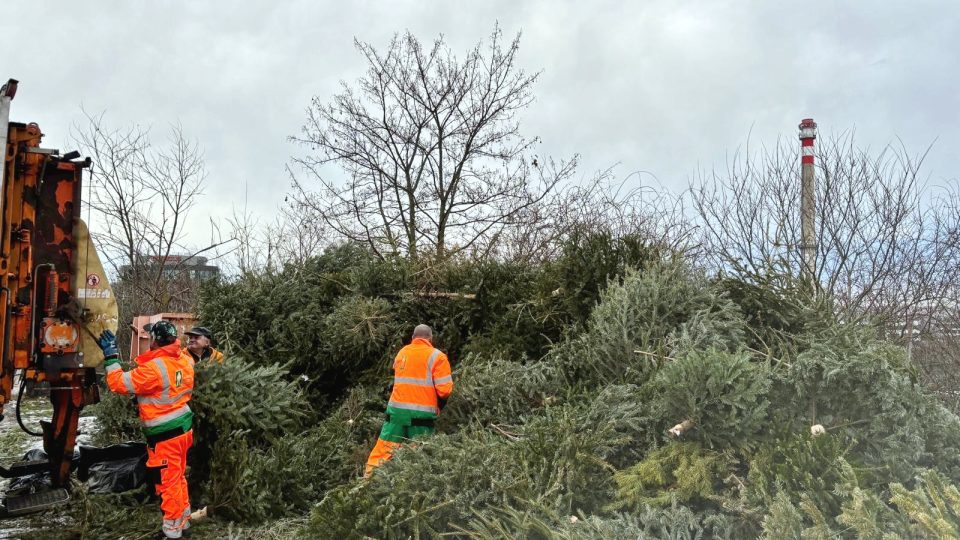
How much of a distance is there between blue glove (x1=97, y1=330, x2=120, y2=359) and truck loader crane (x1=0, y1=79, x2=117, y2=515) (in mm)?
85

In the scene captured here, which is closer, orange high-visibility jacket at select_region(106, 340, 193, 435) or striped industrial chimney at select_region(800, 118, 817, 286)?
orange high-visibility jacket at select_region(106, 340, 193, 435)

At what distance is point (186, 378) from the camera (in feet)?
17.8

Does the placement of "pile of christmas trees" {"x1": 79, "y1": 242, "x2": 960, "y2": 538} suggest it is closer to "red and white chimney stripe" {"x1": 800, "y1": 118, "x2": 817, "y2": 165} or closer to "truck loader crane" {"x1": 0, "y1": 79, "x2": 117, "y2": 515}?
"truck loader crane" {"x1": 0, "y1": 79, "x2": 117, "y2": 515}

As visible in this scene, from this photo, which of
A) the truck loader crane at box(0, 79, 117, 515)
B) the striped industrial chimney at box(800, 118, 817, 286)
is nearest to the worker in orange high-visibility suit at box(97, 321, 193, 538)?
the truck loader crane at box(0, 79, 117, 515)

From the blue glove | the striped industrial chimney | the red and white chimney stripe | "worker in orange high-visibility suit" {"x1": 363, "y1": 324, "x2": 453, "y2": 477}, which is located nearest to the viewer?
the blue glove

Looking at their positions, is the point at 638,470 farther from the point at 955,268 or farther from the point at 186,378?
the point at 955,268

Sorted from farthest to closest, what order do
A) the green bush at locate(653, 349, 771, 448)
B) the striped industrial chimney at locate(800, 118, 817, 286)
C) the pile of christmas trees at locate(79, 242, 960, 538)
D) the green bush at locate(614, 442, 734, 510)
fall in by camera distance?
the striped industrial chimney at locate(800, 118, 817, 286), the green bush at locate(653, 349, 771, 448), the green bush at locate(614, 442, 734, 510), the pile of christmas trees at locate(79, 242, 960, 538)

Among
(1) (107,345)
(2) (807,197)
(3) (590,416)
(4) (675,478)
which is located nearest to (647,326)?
(3) (590,416)

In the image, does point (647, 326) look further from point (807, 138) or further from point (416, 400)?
point (807, 138)

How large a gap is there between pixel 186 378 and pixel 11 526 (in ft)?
5.95

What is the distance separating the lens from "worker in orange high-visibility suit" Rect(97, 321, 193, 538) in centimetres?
512

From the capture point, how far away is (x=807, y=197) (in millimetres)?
9250

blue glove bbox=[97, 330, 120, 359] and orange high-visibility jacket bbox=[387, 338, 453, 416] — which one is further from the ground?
blue glove bbox=[97, 330, 120, 359]

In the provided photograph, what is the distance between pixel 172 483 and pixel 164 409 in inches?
23.2
